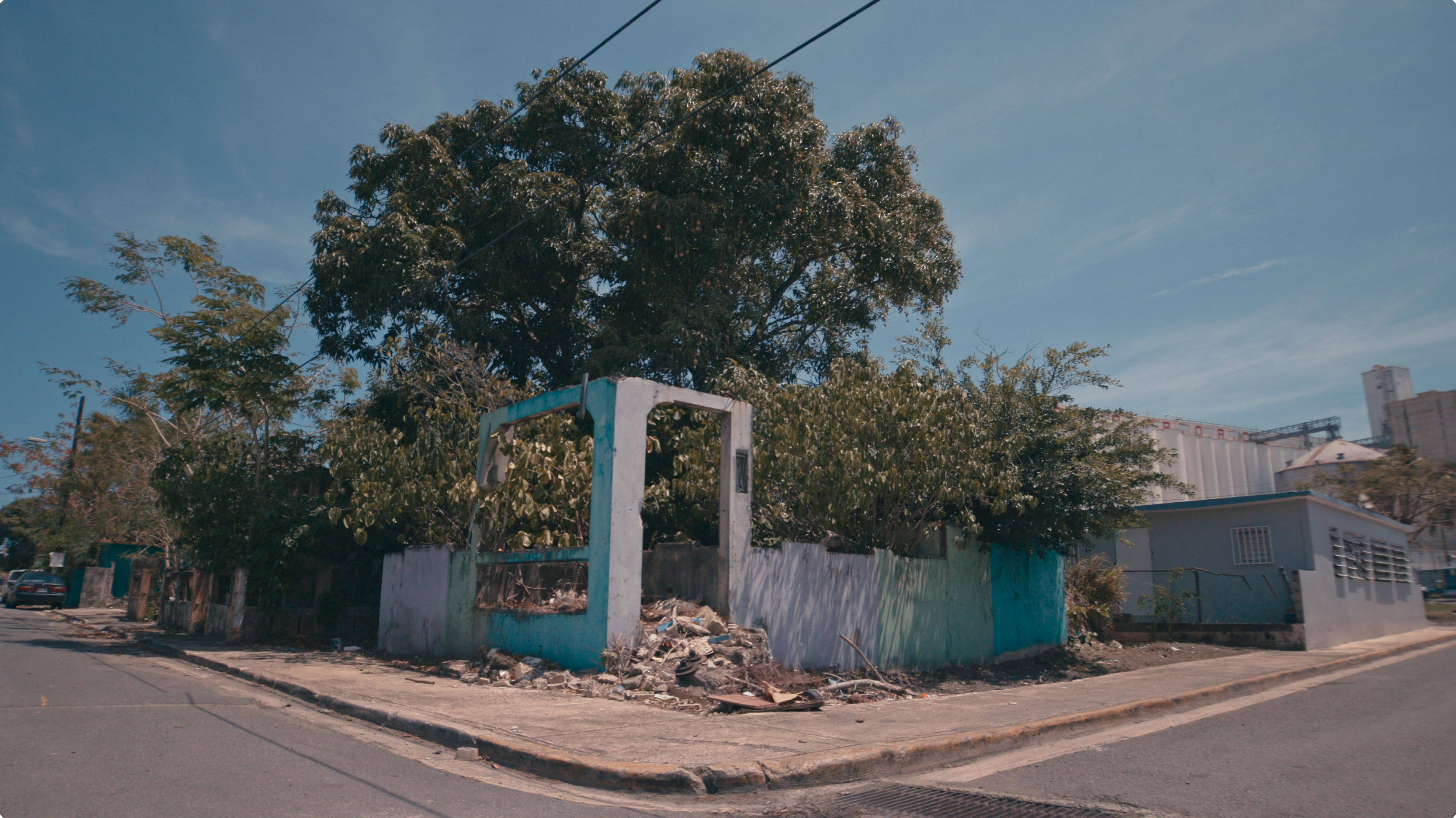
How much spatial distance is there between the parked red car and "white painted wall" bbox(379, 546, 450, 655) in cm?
2734

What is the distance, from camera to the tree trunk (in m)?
16.1

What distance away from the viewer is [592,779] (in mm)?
5984

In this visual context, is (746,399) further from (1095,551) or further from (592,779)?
(1095,551)

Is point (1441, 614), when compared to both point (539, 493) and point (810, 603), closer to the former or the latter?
point (810, 603)

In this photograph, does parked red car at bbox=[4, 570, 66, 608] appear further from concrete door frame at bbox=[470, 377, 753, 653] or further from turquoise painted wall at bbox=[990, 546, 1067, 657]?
turquoise painted wall at bbox=[990, 546, 1067, 657]

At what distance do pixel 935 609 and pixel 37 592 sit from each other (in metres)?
35.8

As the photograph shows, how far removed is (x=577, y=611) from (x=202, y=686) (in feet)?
15.2

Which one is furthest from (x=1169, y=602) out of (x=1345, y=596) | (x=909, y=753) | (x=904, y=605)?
(x=909, y=753)

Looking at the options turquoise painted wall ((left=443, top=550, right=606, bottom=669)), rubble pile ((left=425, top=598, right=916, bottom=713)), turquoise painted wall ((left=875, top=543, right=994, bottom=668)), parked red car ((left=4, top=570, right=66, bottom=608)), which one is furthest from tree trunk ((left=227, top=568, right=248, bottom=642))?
parked red car ((left=4, top=570, right=66, bottom=608))

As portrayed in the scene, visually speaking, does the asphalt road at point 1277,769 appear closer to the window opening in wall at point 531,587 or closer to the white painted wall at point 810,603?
the white painted wall at point 810,603

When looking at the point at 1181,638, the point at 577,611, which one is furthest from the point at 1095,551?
the point at 577,611

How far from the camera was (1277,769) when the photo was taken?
6.48 meters

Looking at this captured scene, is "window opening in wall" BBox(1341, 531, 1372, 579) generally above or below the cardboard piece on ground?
above

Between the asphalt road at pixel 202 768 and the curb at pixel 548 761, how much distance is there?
52 centimetres
